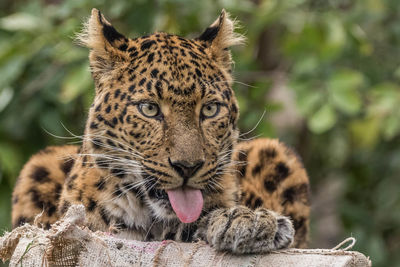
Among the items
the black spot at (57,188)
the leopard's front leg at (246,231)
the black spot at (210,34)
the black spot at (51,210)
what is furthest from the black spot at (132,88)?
the black spot at (57,188)

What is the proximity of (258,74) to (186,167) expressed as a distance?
5367 millimetres

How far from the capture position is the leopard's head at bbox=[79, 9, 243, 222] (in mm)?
4629

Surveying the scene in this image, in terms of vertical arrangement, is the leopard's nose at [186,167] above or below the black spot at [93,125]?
below

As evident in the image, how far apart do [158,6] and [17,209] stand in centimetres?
325

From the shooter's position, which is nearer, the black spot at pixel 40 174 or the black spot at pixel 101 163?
the black spot at pixel 101 163

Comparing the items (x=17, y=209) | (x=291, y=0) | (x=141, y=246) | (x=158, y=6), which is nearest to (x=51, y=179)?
(x=17, y=209)

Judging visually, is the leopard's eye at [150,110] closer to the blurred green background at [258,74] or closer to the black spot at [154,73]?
the black spot at [154,73]

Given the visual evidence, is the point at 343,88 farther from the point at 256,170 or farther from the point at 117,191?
the point at 117,191

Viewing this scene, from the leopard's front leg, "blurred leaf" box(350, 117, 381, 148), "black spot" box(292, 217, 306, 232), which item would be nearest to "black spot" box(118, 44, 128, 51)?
the leopard's front leg

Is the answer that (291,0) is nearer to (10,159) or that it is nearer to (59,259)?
(10,159)

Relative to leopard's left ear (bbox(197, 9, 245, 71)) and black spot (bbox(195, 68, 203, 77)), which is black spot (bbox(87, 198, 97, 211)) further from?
leopard's left ear (bbox(197, 9, 245, 71))

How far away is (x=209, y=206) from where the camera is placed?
5.07 meters

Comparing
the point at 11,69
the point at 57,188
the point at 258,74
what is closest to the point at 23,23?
the point at 11,69

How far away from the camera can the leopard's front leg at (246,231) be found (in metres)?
4.34
